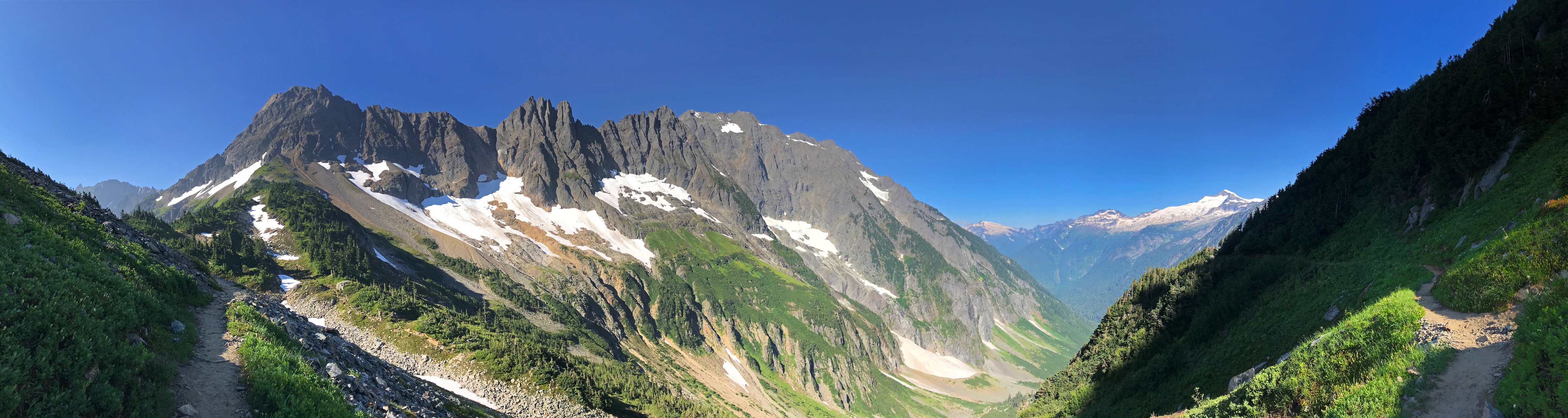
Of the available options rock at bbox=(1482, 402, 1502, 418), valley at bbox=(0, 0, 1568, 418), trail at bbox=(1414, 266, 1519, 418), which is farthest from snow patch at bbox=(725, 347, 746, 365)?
rock at bbox=(1482, 402, 1502, 418)

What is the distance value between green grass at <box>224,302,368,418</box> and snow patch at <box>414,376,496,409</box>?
18541 millimetres

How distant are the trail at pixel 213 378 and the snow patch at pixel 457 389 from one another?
61.7 feet

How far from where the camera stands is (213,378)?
15.3m

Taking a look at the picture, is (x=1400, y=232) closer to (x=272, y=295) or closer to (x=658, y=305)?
(x=272, y=295)

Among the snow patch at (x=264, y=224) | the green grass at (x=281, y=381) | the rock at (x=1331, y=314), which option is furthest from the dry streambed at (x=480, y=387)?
the snow patch at (x=264, y=224)

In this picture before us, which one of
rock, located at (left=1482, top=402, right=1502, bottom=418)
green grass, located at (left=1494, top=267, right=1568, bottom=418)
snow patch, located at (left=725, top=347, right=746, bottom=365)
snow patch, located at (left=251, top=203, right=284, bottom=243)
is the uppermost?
snow patch, located at (left=251, top=203, right=284, bottom=243)

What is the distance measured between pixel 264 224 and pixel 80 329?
120509 millimetres

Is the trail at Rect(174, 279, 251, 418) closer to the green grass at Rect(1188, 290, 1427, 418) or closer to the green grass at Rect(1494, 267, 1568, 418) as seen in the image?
the green grass at Rect(1494, 267, 1568, 418)

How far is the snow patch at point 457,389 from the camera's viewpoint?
123ft

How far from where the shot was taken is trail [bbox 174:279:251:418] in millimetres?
13531

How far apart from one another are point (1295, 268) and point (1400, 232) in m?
6.39

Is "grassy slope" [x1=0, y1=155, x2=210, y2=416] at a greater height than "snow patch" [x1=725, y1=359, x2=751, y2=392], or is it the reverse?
"grassy slope" [x1=0, y1=155, x2=210, y2=416]

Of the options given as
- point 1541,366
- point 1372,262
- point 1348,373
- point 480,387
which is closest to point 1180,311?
point 1372,262

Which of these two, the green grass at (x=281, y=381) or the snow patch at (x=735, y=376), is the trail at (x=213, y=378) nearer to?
the green grass at (x=281, y=381)
